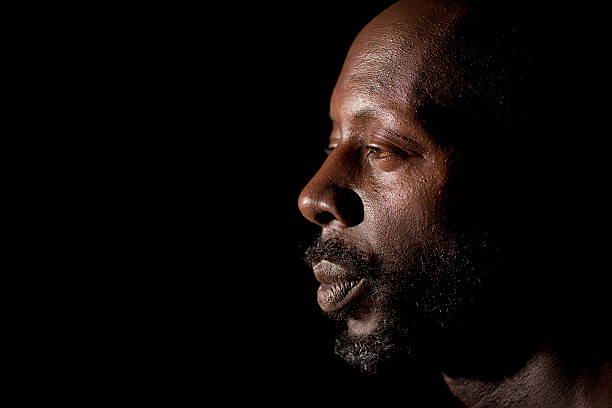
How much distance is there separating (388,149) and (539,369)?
0.54m

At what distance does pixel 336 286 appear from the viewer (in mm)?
1121

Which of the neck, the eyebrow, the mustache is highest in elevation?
the eyebrow

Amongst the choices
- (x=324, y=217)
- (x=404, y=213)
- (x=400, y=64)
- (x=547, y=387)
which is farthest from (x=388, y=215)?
(x=547, y=387)

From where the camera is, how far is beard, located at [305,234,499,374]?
1031 mm

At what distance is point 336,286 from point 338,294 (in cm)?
2

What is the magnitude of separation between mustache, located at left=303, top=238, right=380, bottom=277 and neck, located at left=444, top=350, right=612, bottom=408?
0.38 meters

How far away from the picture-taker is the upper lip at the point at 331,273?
108 centimetres

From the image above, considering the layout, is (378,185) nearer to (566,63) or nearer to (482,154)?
(482,154)

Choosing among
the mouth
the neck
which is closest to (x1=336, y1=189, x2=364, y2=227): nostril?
the mouth

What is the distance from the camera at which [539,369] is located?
110 cm

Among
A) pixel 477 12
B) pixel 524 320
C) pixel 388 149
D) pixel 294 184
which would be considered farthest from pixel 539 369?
pixel 294 184

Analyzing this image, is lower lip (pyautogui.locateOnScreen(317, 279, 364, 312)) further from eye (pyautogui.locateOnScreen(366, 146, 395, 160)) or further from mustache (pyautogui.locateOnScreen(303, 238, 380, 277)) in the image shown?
eye (pyautogui.locateOnScreen(366, 146, 395, 160))

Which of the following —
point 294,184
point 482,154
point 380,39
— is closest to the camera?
point 482,154

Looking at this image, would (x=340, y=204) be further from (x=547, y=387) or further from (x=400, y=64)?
(x=547, y=387)
